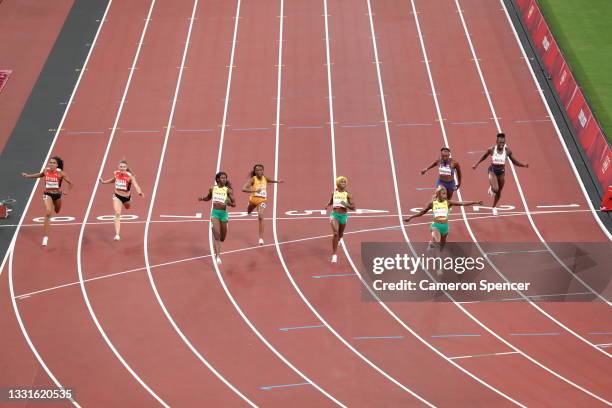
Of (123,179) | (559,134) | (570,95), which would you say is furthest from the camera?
(570,95)

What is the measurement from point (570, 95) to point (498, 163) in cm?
561

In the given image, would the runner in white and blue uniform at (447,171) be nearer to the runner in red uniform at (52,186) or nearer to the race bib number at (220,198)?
the race bib number at (220,198)

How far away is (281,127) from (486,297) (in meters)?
8.31

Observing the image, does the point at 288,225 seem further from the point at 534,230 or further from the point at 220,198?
the point at 534,230

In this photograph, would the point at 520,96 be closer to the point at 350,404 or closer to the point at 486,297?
the point at 486,297

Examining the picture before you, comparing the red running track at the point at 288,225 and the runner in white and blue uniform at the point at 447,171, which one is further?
the runner in white and blue uniform at the point at 447,171

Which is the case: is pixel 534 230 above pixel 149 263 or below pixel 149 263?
above

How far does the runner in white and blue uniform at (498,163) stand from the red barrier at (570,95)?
8.68ft

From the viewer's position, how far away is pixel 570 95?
80.7 feet

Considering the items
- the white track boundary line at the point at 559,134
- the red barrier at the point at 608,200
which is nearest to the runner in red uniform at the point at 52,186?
the white track boundary line at the point at 559,134

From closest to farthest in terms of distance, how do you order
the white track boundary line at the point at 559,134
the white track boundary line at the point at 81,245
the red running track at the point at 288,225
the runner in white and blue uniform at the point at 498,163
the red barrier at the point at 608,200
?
1. the white track boundary line at the point at 81,245
2. the red running track at the point at 288,225
3. the runner in white and blue uniform at the point at 498,163
4. the white track boundary line at the point at 559,134
5. the red barrier at the point at 608,200

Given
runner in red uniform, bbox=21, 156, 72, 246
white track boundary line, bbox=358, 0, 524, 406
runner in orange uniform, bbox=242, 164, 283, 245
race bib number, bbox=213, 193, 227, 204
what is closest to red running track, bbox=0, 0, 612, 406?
white track boundary line, bbox=358, 0, 524, 406

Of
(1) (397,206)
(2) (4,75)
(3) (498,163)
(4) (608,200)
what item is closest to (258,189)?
(1) (397,206)

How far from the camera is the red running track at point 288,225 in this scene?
15.6m
